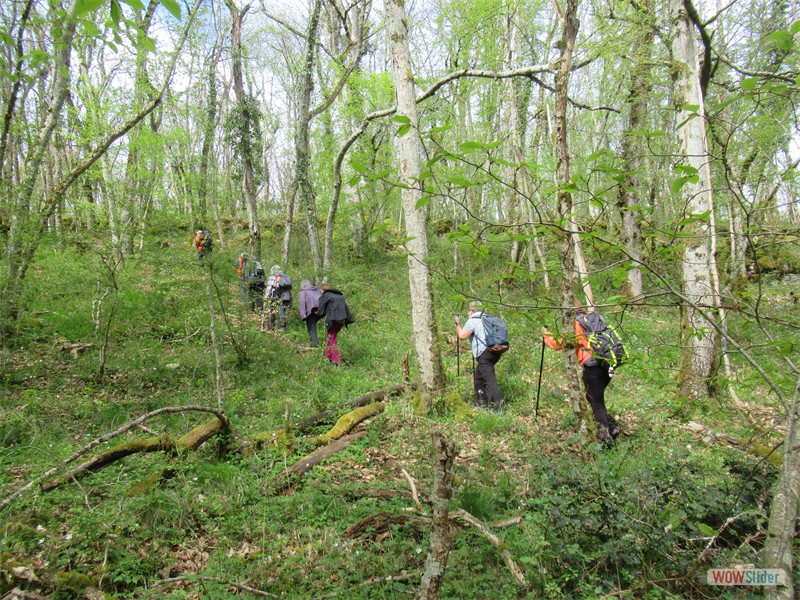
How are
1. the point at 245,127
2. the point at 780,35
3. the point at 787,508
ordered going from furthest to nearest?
the point at 245,127 < the point at 787,508 < the point at 780,35

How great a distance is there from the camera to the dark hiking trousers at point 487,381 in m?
6.59

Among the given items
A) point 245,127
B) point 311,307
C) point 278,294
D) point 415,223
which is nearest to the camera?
point 415,223

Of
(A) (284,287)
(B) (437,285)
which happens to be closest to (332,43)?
(B) (437,285)

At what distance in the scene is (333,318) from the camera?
28.7 feet

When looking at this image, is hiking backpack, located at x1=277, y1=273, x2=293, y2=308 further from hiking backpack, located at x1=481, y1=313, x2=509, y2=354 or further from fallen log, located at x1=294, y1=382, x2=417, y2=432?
hiking backpack, located at x1=481, y1=313, x2=509, y2=354

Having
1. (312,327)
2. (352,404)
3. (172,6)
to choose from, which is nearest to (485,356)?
(352,404)

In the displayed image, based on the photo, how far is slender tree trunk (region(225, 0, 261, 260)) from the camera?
12.3m

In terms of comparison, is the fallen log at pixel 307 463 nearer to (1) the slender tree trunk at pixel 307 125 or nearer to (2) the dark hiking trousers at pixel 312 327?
(2) the dark hiking trousers at pixel 312 327

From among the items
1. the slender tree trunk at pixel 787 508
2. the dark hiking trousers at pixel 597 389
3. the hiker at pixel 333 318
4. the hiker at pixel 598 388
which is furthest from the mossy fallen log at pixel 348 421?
the slender tree trunk at pixel 787 508

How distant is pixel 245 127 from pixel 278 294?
634 centimetres

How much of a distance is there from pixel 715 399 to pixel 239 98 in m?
14.1

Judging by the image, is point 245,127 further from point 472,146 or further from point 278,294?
point 472,146

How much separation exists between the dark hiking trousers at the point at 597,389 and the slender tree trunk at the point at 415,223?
2022mm

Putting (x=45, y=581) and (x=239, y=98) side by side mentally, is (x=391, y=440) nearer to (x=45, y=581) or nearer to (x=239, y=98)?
(x=45, y=581)
